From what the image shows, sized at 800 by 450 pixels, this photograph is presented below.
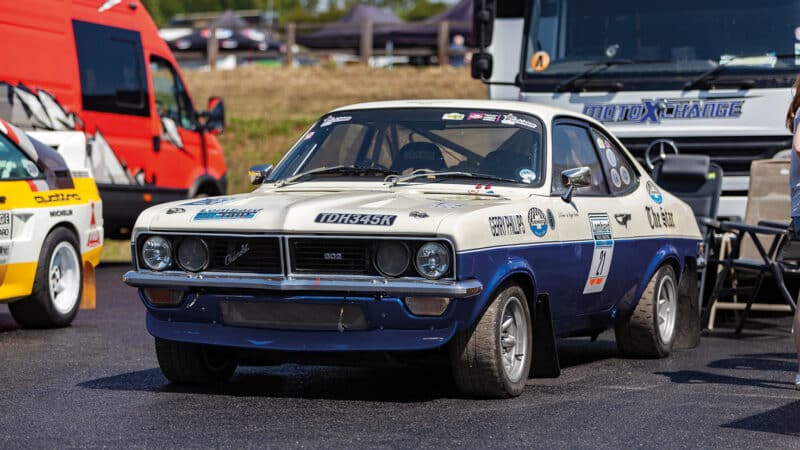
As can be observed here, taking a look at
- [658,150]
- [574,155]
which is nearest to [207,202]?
[574,155]

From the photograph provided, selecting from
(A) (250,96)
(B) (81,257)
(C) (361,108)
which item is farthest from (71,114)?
(A) (250,96)

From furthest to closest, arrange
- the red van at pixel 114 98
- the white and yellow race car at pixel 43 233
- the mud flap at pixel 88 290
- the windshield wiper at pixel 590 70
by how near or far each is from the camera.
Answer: the red van at pixel 114 98 < the windshield wiper at pixel 590 70 < the mud flap at pixel 88 290 < the white and yellow race car at pixel 43 233

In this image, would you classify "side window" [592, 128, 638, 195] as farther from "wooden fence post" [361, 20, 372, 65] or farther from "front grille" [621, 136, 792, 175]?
"wooden fence post" [361, 20, 372, 65]

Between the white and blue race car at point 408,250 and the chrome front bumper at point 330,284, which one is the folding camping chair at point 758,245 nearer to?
the white and blue race car at point 408,250

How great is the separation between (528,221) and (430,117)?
1.17m

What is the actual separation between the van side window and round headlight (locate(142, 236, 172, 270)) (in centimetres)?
802

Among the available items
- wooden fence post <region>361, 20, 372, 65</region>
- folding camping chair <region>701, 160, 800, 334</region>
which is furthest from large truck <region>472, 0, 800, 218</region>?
wooden fence post <region>361, 20, 372, 65</region>

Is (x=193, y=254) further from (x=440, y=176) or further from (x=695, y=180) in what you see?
(x=695, y=180)

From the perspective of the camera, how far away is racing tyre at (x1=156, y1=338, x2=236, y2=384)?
771cm

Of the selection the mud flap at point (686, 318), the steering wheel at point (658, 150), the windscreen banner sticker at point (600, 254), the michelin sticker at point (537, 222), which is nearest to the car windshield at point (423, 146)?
the michelin sticker at point (537, 222)

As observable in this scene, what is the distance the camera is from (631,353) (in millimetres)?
9430

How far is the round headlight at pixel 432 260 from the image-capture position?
23.0ft

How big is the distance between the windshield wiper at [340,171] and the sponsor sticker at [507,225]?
955 millimetres

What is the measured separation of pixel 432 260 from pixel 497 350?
21.9 inches
